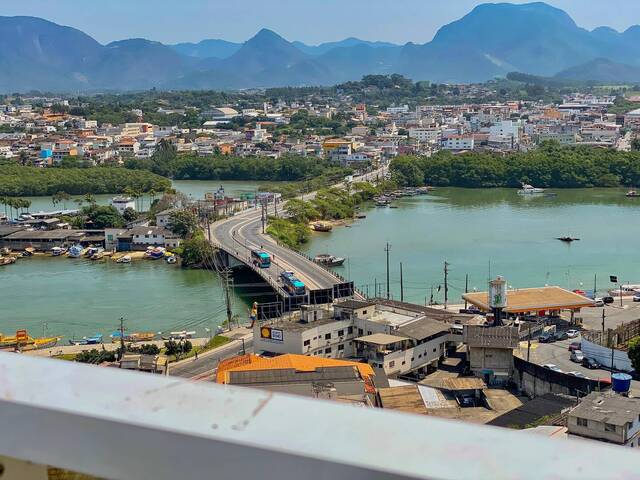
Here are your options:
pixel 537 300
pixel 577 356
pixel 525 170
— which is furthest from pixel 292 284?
pixel 525 170

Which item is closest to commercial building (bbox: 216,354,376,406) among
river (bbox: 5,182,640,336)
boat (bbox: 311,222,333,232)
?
river (bbox: 5,182,640,336)

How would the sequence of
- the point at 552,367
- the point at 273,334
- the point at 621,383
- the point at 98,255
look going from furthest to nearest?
the point at 98,255
the point at 273,334
the point at 552,367
the point at 621,383

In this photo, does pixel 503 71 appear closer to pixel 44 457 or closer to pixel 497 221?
pixel 497 221

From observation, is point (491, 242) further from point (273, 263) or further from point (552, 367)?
point (552, 367)

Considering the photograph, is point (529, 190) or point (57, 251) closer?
point (57, 251)

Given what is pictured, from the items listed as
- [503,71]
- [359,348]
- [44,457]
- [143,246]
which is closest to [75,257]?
[143,246]
